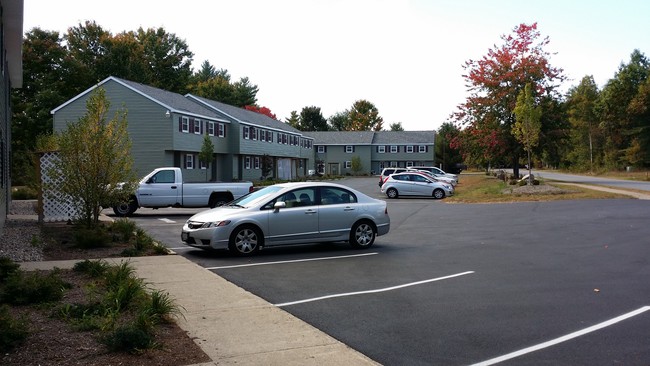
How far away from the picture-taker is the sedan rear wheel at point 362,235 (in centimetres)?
1301

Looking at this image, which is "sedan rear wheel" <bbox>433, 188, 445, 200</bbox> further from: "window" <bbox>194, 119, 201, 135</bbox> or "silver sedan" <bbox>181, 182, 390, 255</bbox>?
"silver sedan" <bbox>181, 182, 390, 255</bbox>

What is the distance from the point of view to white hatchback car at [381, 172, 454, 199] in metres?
33.8

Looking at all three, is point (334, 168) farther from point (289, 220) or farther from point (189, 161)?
point (289, 220)

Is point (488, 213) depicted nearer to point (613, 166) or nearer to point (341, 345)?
point (341, 345)

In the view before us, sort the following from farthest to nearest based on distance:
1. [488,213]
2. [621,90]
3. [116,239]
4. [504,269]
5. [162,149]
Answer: [621,90]
[162,149]
[488,213]
[116,239]
[504,269]

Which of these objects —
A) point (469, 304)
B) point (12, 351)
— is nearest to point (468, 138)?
point (469, 304)

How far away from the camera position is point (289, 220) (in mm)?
12195

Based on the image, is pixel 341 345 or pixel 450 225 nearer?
pixel 341 345

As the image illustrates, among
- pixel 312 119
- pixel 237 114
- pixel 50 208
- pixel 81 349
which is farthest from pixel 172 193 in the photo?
pixel 312 119

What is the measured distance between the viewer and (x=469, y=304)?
7621mm

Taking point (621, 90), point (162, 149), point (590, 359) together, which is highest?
point (621, 90)

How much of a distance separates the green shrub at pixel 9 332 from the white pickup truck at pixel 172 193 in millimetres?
17234

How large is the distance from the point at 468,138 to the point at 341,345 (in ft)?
139

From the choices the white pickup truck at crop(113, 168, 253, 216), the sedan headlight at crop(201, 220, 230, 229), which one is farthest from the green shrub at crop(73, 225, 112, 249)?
the white pickup truck at crop(113, 168, 253, 216)
